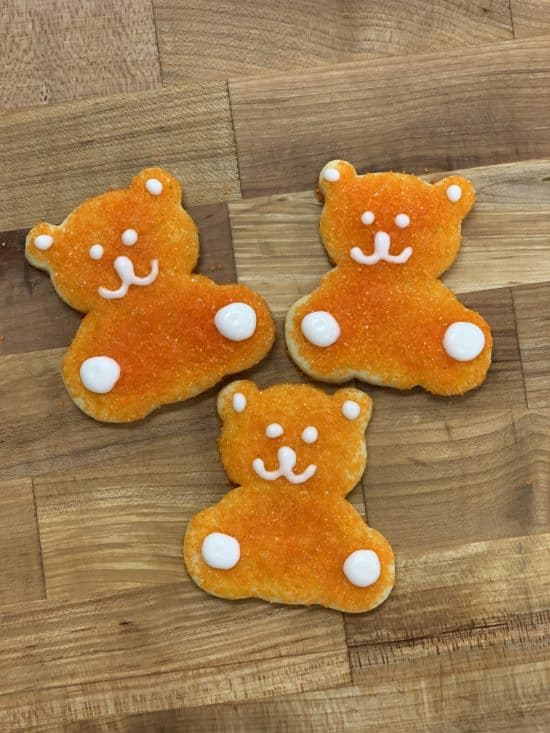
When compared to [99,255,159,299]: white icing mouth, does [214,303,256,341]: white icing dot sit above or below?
below

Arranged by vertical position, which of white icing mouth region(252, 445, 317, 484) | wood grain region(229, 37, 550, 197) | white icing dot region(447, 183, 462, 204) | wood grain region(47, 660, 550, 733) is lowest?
wood grain region(47, 660, 550, 733)

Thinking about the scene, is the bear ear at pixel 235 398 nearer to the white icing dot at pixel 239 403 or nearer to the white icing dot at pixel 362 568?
the white icing dot at pixel 239 403

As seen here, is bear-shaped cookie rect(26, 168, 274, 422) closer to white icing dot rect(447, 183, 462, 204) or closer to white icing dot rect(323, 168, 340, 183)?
white icing dot rect(323, 168, 340, 183)

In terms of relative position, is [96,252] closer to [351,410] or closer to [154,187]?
[154,187]

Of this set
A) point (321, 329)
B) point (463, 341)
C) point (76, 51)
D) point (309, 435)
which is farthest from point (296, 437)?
Answer: point (76, 51)

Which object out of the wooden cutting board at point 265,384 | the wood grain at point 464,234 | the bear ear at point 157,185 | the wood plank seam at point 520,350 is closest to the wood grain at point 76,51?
the wooden cutting board at point 265,384

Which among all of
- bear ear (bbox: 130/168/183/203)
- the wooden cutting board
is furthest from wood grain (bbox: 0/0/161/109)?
bear ear (bbox: 130/168/183/203)

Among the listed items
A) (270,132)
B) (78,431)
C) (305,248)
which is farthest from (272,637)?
(270,132)
